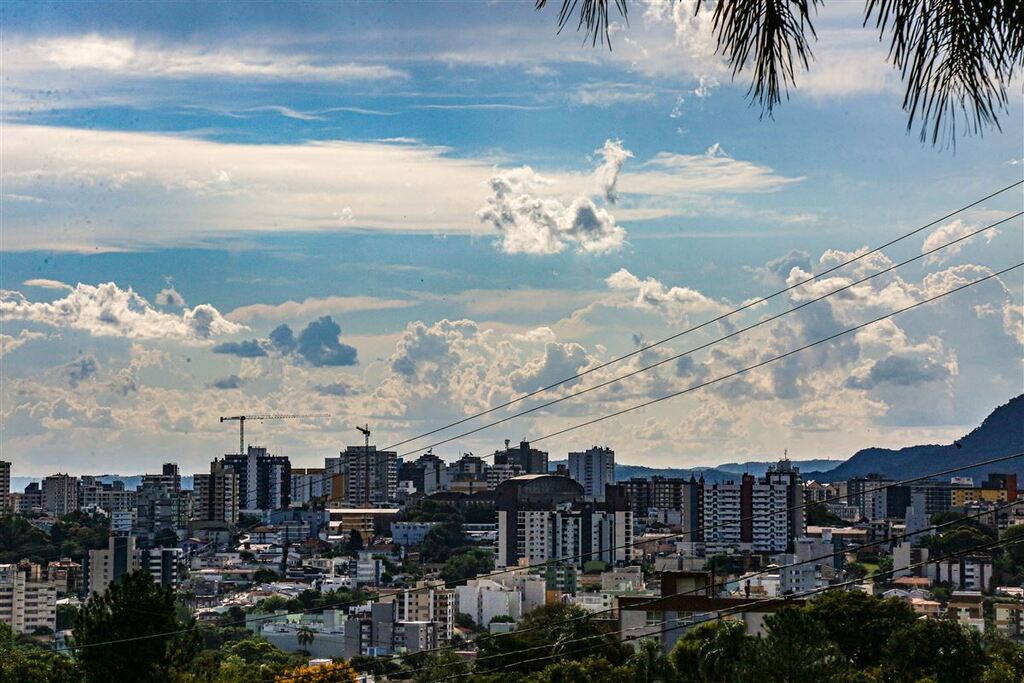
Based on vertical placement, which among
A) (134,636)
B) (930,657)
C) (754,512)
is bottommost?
(754,512)

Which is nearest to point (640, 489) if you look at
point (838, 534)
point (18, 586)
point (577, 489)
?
point (577, 489)

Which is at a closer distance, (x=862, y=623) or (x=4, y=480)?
(x=862, y=623)

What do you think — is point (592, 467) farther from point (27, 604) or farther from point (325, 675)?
point (325, 675)

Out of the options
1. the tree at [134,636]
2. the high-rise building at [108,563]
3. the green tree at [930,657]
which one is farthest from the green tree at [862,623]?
the high-rise building at [108,563]

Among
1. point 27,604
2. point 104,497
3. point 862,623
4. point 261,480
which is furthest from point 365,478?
point 862,623

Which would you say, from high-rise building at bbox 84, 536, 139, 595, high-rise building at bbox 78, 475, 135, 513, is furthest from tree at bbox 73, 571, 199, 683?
high-rise building at bbox 78, 475, 135, 513

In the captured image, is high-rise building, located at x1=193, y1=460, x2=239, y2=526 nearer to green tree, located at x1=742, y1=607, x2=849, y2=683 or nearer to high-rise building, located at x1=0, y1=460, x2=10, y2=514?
high-rise building, located at x1=0, y1=460, x2=10, y2=514
